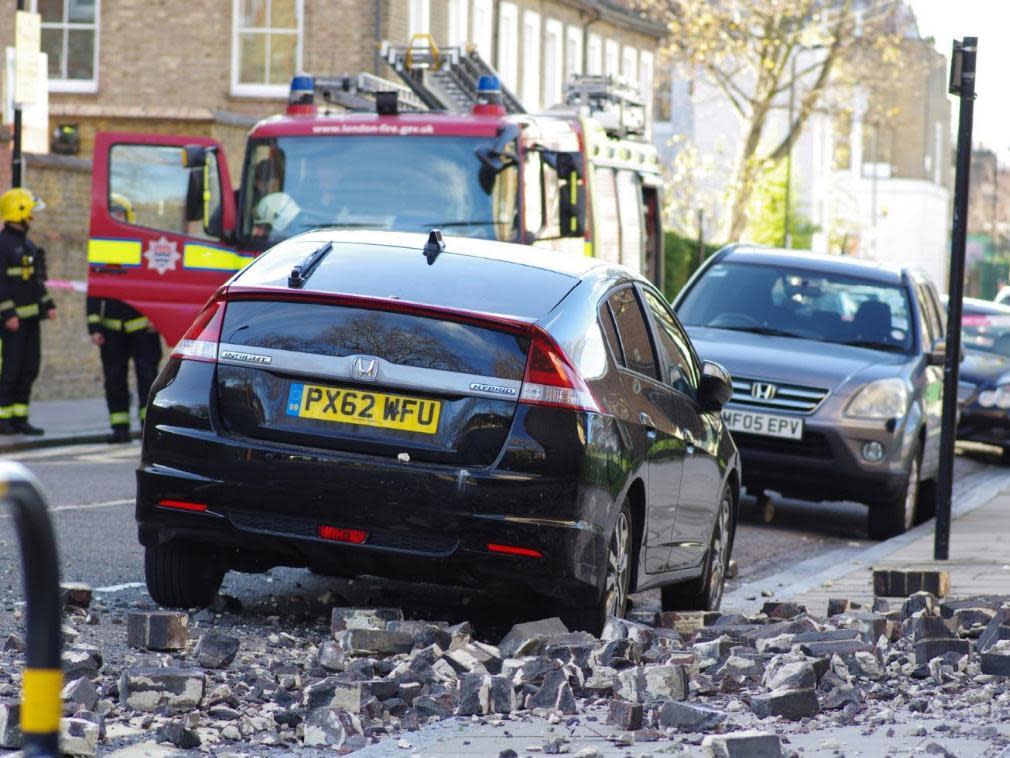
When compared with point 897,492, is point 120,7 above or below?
above

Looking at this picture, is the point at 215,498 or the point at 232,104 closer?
the point at 215,498

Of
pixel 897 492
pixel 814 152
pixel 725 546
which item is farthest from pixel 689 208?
pixel 725 546

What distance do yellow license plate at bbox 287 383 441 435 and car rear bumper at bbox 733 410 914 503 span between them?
6541mm

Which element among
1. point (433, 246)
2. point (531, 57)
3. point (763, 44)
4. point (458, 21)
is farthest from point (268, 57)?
point (433, 246)

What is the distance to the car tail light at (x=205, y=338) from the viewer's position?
750 centimetres

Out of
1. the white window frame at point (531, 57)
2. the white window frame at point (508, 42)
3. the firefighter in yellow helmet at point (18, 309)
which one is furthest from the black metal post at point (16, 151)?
the white window frame at point (531, 57)

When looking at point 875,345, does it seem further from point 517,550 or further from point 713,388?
point 517,550

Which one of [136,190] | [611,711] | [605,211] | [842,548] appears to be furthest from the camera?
[136,190]

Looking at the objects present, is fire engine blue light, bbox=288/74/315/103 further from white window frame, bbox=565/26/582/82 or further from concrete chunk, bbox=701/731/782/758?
white window frame, bbox=565/26/582/82

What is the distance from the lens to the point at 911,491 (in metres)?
14.1

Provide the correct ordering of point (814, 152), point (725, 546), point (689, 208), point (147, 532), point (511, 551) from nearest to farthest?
point (511, 551), point (147, 532), point (725, 546), point (689, 208), point (814, 152)

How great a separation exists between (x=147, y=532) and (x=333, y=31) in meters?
26.4

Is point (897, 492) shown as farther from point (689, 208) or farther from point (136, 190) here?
point (689, 208)

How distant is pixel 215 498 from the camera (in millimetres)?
7430
